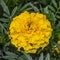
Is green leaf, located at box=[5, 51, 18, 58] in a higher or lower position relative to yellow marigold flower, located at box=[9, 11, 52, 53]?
lower

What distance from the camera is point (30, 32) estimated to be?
4.20ft

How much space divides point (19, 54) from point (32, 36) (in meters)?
0.18

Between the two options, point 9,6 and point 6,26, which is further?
point 9,6

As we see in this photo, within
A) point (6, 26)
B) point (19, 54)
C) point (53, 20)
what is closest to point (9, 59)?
point (19, 54)

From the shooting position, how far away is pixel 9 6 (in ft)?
4.99

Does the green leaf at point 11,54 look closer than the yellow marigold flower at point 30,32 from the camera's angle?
No

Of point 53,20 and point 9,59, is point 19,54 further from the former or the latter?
point 53,20

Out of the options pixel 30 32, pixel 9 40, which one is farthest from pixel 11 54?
pixel 30 32

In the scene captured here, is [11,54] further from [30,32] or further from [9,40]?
[30,32]

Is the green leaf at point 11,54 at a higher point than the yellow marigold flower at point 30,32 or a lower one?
lower

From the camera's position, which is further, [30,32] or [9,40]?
Answer: [9,40]

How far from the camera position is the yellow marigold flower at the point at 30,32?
1.27 meters

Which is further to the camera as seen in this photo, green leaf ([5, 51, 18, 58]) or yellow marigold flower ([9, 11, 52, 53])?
green leaf ([5, 51, 18, 58])

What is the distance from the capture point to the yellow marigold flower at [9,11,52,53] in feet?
4.17
